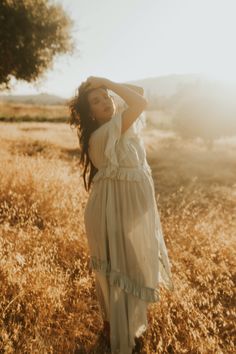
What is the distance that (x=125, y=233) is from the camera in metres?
3.54

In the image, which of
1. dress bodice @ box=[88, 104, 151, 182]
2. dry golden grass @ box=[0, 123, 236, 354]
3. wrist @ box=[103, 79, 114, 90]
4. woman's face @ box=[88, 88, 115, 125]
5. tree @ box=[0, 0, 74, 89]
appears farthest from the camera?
tree @ box=[0, 0, 74, 89]

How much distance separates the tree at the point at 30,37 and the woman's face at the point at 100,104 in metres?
10.0

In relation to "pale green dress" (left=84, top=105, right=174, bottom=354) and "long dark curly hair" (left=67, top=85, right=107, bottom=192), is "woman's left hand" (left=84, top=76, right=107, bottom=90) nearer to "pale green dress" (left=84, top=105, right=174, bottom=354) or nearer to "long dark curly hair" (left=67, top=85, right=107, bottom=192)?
"long dark curly hair" (left=67, top=85, right=107, bottom=192)

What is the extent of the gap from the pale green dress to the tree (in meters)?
10.5

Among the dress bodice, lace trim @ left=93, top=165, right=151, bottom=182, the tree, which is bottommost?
lace trim @ left=93, top=165, right=151, bottom=182

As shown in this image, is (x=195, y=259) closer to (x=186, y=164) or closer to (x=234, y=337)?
(x=234, y=337)

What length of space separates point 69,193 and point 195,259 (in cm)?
308

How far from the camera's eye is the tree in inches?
492

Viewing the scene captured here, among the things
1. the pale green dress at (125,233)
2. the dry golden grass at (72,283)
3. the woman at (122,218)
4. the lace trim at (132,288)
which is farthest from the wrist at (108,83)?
the dry golden grass at (72,283)

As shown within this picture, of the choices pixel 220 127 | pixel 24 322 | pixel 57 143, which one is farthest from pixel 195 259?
pixel 220 127

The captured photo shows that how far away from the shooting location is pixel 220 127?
894 inches

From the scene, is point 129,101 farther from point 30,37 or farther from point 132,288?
point 30,37

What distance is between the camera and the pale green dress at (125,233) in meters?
3.52

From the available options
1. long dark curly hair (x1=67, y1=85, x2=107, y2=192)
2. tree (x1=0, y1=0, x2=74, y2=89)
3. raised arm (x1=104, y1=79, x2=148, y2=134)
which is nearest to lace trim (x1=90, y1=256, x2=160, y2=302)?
long dark curly hair (x1=67, y1=85, x2=107, y2=192)
